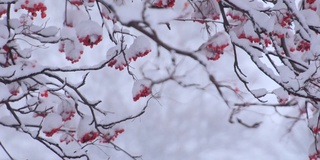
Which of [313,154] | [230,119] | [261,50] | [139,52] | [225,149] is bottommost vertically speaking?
[313,154]

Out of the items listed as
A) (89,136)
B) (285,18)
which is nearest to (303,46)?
(285,18)

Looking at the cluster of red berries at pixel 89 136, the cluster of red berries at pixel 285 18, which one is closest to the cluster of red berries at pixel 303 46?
the cluster of red berries at pixel 285 18

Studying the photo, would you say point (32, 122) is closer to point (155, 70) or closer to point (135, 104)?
point (155, 70)

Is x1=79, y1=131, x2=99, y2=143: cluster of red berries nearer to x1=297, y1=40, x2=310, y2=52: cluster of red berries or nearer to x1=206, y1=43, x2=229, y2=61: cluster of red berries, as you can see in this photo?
x1=206, y1=43, x2=229, y2=61: cluster of red berries

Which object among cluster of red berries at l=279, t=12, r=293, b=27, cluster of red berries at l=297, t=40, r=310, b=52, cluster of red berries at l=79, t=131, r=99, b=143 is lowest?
cluster of red berries at l=79, t=131, r=99, b=143

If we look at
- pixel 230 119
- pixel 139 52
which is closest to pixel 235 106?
pixel 230 119

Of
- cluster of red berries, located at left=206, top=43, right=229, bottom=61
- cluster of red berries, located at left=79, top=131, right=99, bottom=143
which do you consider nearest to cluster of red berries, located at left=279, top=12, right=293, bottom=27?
cluster of red berries, located at left=206, top=43, right=229, bottom=61

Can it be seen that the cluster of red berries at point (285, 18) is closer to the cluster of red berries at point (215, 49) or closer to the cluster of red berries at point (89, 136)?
the cluster of red berries at point (215, 49)

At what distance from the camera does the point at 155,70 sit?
6355mm

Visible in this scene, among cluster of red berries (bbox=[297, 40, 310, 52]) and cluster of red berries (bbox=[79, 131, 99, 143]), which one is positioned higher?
cluster of red berries (bbox=[297, 40, 310, 52])

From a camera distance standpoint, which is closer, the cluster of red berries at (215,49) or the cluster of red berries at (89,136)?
the cluster of red berries at (215,49)

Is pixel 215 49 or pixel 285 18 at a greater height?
pixel 215 49

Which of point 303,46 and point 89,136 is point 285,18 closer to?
point 303,46

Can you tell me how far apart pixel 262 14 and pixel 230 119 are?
5.03 metres
